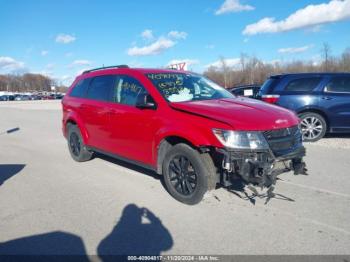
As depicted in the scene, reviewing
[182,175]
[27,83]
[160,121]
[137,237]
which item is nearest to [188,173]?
[182,175]

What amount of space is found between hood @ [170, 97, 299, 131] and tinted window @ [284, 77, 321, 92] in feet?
14.1

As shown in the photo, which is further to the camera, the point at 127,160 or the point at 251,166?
the point at 127,160

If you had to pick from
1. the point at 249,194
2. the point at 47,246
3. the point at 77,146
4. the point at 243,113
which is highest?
the point at 243,113

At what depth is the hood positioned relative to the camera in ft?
12.9

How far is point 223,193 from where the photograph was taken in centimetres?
482

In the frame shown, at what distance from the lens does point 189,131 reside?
4.18 m

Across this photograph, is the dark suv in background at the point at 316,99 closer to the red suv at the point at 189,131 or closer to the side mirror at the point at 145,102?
the red suv at the point at 189,131

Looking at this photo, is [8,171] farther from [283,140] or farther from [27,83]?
[27,83]

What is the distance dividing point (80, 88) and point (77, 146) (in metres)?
1.26

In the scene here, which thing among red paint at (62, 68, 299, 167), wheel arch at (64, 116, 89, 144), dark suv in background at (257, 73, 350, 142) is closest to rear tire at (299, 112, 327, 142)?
dark suv in background at (257, 73, 350, 142)

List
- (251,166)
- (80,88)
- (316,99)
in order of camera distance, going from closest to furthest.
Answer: (251,166) < (80,88) < (316,99)

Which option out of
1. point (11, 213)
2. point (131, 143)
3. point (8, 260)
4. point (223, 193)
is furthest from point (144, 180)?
point (8, 260)

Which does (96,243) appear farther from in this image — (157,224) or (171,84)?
(171,84)

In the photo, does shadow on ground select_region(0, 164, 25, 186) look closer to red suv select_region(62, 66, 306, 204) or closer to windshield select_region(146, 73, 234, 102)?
red suv select_region(62, 66, 306, 204)
